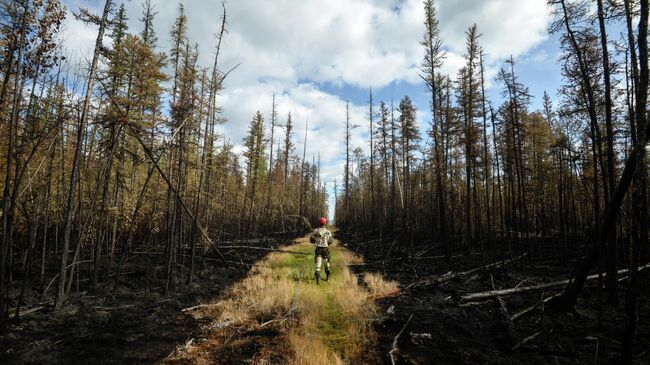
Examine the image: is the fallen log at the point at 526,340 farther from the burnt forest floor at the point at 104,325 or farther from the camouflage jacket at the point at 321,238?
the camouflage jacket at the point at 321,238

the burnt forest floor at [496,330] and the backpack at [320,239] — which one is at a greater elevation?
the backpack at [320,239]

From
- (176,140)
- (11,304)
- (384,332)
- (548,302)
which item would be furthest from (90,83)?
→ (548,302)

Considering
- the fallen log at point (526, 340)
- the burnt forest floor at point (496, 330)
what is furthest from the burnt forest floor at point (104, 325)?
the fallen log at point (526, 340)

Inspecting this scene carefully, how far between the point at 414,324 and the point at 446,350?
139 cm

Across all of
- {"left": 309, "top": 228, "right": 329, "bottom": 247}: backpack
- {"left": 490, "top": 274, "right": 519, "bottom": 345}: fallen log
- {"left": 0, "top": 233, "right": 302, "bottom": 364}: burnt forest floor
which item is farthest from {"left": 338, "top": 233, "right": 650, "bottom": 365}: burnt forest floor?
{"left": 0, "top": 233, "right": 302, "bottom": 364}: burnt forest floor

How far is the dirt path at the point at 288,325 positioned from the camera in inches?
212

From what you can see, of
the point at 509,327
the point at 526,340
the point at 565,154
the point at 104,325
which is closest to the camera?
the point at 526,340

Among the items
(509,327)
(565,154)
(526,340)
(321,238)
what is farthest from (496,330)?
(565,154)

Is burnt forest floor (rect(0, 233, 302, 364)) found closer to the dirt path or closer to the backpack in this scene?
the dirt path

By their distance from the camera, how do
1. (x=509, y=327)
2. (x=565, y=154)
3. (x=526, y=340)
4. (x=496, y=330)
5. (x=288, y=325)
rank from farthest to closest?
(x=565, y=154) < (x=288, y=325) < (x=496, y=330) < (x=509, y=327) < (x=526, y=340)

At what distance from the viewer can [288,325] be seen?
690 centimetres

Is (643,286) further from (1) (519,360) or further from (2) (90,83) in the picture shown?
(2) (90,83)

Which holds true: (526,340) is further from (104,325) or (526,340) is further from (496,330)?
(104,325)

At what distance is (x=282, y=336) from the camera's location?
20.7 ft
